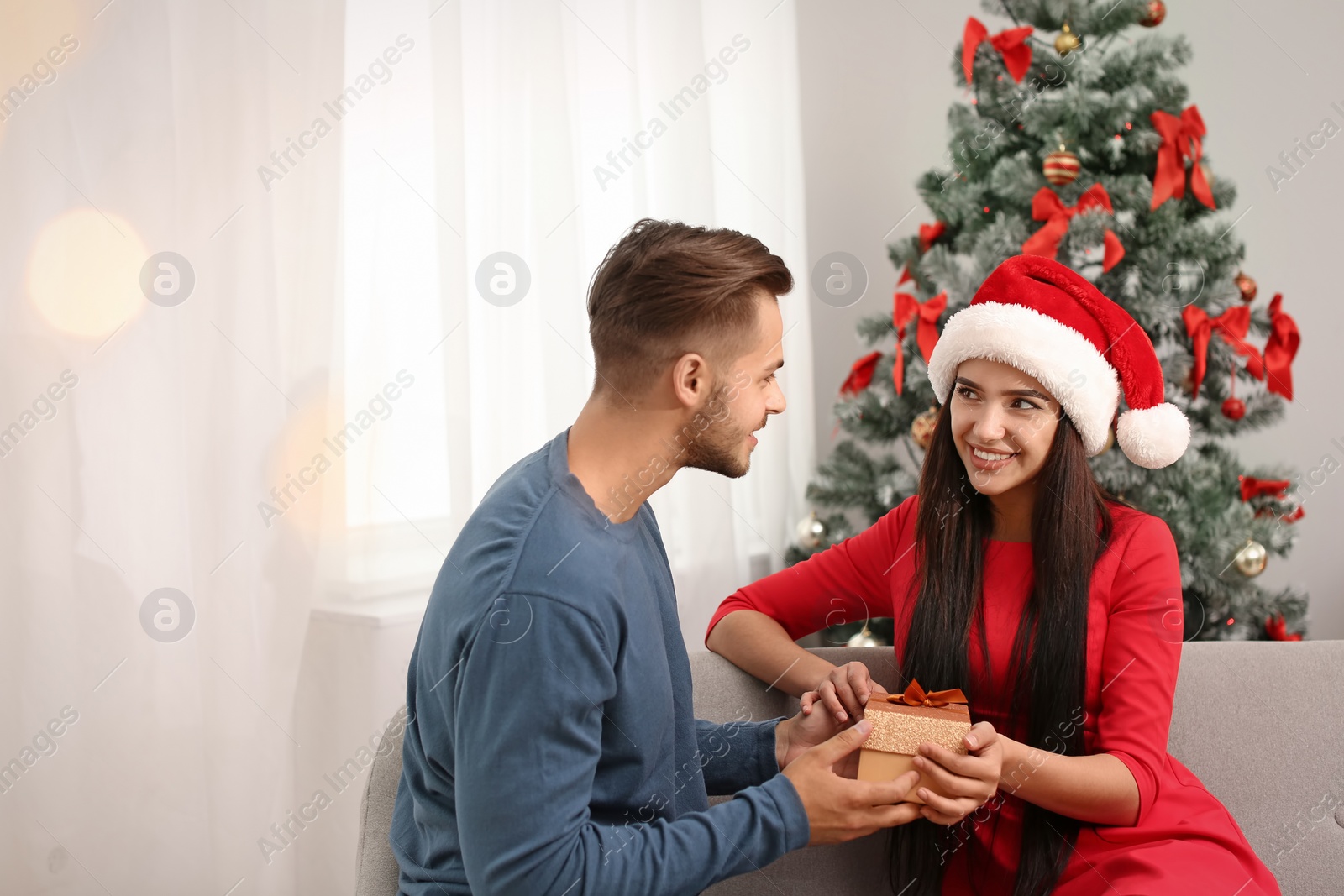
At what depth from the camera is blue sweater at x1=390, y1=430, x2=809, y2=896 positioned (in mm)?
1079

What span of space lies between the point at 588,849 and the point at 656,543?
19.8 inches

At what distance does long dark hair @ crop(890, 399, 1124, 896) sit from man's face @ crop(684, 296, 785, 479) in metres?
0.49

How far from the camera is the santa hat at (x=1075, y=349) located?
5.29 ft

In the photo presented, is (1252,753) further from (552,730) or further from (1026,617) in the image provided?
(552,730)

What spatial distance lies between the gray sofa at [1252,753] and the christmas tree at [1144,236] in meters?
0.64

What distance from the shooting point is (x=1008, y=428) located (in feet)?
5.37

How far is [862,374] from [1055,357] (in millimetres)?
1235

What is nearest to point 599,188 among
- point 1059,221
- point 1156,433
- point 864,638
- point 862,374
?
point 862,374

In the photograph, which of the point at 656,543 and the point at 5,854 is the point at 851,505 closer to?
the point at 656,543

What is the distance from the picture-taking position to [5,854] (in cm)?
183

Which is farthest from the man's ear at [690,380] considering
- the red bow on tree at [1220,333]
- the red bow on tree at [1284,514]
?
the red bow on tree at [1284,514]

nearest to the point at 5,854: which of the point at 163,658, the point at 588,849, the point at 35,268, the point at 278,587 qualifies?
the point at 163,658

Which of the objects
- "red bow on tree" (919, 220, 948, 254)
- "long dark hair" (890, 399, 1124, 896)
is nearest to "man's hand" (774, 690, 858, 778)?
"long dark hair" (890, 399, 1124, 896)

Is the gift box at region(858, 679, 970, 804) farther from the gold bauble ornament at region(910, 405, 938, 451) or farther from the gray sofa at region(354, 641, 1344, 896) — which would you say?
the gold bauble ornament at region(910, 405, 938, 451)
